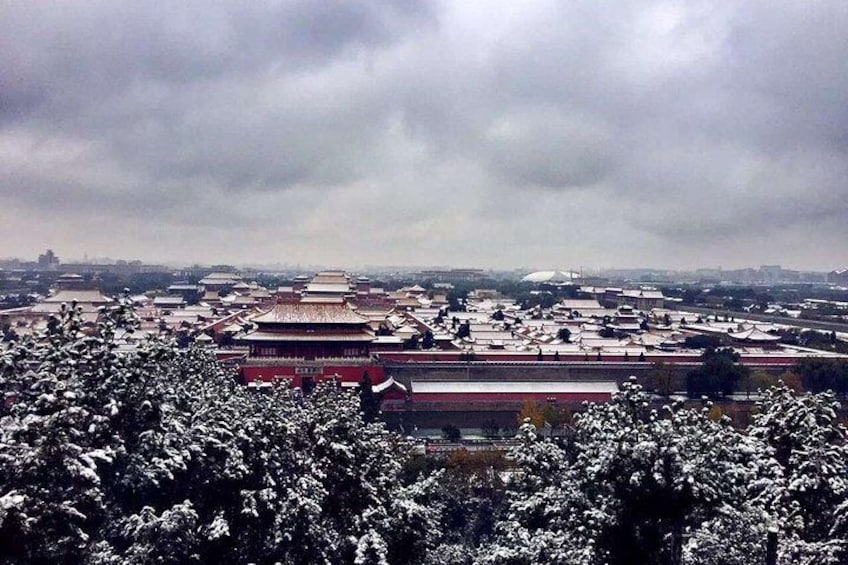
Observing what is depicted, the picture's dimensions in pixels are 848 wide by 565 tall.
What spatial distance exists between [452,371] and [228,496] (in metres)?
24.6

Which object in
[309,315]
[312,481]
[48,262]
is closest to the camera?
[312,481]

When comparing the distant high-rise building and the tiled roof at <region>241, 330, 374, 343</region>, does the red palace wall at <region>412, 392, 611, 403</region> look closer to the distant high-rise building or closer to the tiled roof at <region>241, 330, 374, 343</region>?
the tiled roof at <region>241, 330, 374, 343</region>

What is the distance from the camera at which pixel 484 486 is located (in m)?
17.6

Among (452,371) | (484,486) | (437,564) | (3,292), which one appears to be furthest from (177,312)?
(437,564)

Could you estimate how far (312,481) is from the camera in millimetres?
8680

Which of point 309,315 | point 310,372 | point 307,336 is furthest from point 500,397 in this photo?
point 309,315

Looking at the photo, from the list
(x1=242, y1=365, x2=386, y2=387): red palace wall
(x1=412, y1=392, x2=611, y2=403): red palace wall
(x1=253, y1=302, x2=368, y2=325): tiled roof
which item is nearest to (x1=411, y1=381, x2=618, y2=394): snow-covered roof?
(x1=412, y1=392, x2=611, y2=403): red palace wall

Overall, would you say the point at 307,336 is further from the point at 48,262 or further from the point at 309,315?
the point at 48,262

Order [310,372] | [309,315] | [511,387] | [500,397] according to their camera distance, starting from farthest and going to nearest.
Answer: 1. [309,315]
2. [511,387]
3. [310,372]
4. [500,397]

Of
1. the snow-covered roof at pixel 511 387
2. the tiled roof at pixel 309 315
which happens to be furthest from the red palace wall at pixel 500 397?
the tiled roof at pixel 309 315

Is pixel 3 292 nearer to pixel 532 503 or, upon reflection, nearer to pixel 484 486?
pixel 484 486

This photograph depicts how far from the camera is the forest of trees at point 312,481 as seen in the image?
7273 millimetres

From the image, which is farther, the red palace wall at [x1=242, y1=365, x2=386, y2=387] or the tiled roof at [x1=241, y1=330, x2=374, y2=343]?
the tiled roof at [x1=241, y1=330, x2=374, y2=343]

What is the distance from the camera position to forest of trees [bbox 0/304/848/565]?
7273 millimetres
